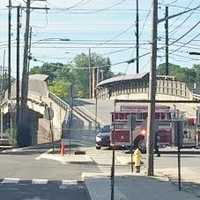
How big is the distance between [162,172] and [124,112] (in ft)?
49.2

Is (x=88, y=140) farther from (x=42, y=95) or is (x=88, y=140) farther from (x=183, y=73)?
(x=183, y=73)

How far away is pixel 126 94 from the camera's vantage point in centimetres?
9569

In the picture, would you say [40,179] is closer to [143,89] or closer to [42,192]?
[42,192]

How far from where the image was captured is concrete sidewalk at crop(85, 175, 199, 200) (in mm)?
20703

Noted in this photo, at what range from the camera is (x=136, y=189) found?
22828 mm

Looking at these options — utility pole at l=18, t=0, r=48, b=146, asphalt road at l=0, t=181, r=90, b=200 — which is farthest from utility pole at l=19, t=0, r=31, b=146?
asphalt road at l=0, t=181, r=90, b=200

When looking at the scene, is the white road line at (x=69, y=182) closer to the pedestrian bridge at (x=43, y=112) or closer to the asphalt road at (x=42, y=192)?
the asphalt road at (x=42, y=192)

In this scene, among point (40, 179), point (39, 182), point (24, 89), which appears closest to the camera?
point (39, 182)

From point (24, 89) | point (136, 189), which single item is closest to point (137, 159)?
point (136, 189)

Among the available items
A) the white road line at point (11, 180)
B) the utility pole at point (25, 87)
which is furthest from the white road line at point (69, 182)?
the utility pole at point (25, 87)

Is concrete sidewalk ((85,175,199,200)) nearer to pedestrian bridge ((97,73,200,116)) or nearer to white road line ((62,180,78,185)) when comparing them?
white road line ((62,180,78,185))

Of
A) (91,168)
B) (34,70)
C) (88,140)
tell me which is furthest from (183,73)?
(91,168)

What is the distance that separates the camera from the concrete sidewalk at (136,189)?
20.7 metres

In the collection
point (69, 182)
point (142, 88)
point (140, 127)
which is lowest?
point (69, 182)
